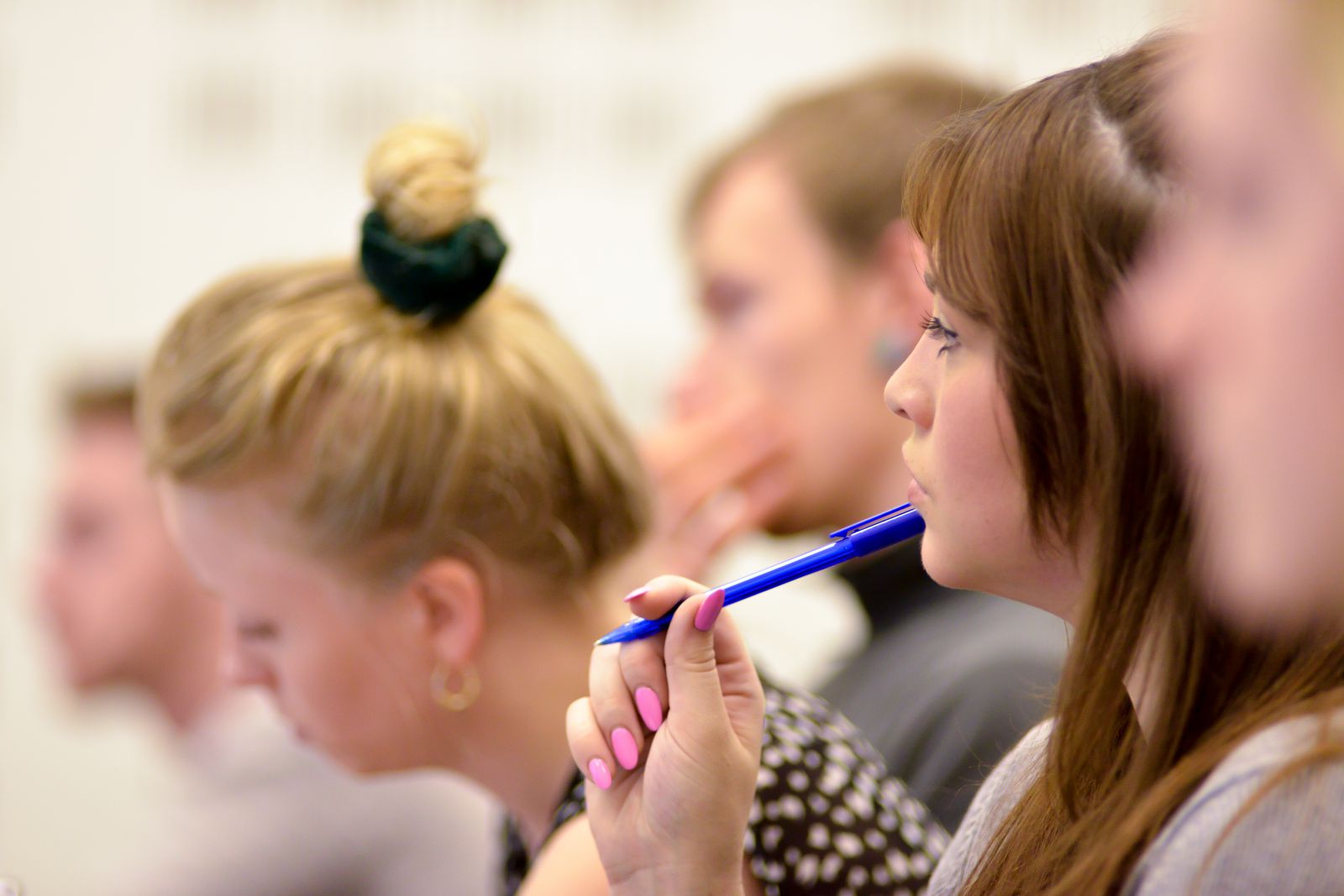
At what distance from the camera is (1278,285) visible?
0.33 meters

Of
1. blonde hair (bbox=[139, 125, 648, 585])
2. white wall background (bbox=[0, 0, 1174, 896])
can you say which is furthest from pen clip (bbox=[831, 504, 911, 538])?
white wall background (bbox=[0, 0, 1174, 896])

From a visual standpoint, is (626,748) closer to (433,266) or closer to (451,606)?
(451,606)

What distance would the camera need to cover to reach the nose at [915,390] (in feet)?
1.84

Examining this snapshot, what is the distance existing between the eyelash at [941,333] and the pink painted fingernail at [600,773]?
252mm

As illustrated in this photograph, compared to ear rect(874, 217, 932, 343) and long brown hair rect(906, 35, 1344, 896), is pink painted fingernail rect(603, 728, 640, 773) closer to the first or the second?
long brown hair rect(906, 35, 1344, 896)

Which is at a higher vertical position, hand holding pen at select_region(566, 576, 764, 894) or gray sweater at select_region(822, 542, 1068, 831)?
hand holding pen at select_region(566, 576, 764, 894)

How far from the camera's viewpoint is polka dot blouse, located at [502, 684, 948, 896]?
2.30 feet

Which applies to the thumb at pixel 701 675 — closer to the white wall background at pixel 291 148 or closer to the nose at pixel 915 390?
the nose at pixel 915 390

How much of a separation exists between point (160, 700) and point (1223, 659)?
1.54 meters

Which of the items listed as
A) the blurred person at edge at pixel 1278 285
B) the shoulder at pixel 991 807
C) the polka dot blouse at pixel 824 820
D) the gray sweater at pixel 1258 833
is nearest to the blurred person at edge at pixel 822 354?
the polka dot blouse at pixel 824 820

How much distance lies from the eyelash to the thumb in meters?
0.15

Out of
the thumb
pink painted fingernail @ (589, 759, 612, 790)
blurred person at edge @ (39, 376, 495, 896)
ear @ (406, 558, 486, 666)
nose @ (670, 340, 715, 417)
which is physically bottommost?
blurred person at edge @ (39, 376, 495, 896)

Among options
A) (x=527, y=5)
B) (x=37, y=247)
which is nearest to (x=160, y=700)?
(x=37, y=247)

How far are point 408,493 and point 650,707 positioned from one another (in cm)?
30
